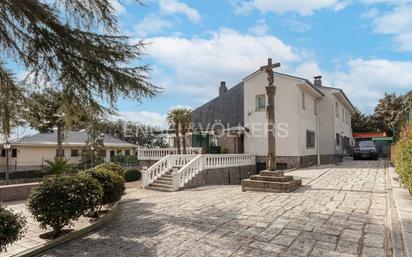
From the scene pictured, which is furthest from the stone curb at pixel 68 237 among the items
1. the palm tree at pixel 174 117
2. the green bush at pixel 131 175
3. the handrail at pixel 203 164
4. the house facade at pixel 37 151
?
the house facade at pixel 37 151

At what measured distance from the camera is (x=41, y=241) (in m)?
5.50

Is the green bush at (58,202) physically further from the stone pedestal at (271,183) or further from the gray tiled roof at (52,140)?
the gray tiled roof at (52,140)

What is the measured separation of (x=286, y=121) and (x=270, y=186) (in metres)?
9.74

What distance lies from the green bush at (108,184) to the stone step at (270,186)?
182 inches

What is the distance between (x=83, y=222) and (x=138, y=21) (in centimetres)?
460

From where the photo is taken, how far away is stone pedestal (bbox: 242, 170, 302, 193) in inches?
388

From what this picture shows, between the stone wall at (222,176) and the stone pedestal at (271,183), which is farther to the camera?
the stone wall at (222,176)

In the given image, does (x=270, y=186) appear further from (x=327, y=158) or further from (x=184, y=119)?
(x=327, y=158)

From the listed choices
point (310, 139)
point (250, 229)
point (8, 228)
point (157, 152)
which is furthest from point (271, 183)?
point (157, 152)

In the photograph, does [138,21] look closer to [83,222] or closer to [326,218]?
[83,222]

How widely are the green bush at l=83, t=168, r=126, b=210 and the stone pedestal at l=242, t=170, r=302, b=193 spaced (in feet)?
15.3

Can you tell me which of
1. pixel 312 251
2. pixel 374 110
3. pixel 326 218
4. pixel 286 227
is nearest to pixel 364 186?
pixel 326 218

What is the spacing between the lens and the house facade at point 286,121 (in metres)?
18.9

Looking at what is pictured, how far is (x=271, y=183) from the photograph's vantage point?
10070mm
